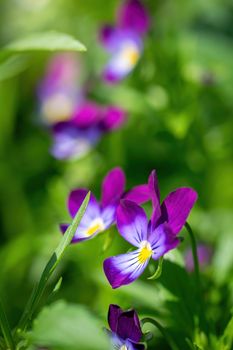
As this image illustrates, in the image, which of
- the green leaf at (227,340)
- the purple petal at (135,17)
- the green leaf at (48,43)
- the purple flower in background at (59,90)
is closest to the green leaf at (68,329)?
the green leaf at (227,340)

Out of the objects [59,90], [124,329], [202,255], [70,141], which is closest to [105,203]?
[124,329]

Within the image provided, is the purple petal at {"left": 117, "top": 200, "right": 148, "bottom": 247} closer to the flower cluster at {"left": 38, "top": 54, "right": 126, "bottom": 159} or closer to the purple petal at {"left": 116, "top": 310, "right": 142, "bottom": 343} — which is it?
the purple petal at {"left": 116, "top": 310, "right": 142, "bottom": 343}

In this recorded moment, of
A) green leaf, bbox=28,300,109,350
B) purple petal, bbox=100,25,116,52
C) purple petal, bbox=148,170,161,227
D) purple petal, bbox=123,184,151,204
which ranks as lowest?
green leaf, bbox=28,300,109,350

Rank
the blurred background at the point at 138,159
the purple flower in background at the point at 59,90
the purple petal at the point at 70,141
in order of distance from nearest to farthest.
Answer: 1. the blurred background at the point at 138,159
2. the purple petal at the point at 70,141
3. the purple flower in background at the point at 59,90

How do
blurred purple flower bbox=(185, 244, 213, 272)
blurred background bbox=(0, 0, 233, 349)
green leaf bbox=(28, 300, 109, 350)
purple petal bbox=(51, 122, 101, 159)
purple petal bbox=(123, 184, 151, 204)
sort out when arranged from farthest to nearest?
purple petal bbox=(51, 122, 101, 159)
blurred background bbox=(0, 0, 233, 349)
blurred purple flower bbox=(185, 244, 213, 272)
purple petal bbox=(123, 184, 151, 204)
green leaf bbox=(28, 300, 109, 350)

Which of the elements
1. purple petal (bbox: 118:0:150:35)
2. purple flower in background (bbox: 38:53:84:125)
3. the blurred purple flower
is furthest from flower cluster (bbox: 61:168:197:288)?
purple flower in background (bbox: 38:53:84:125)

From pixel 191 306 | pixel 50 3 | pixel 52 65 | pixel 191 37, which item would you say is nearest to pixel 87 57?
pixel 52 65

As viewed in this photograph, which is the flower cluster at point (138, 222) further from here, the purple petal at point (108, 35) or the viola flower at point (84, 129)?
the purple petal at point (108, 35)
